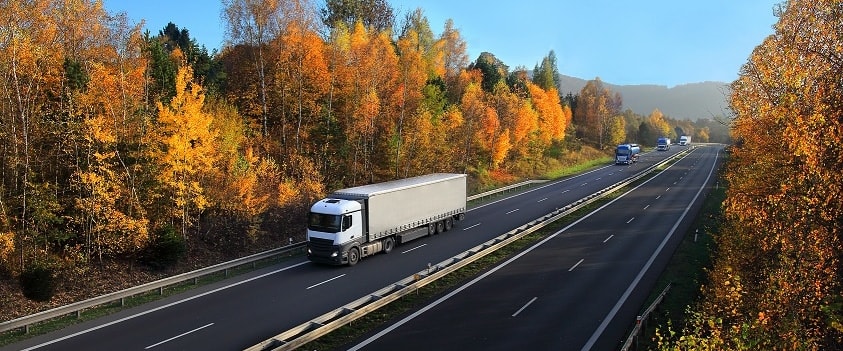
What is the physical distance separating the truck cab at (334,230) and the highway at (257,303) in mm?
745

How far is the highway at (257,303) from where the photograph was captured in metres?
16.9

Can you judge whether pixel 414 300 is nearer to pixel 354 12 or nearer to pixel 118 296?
pixel 118 296

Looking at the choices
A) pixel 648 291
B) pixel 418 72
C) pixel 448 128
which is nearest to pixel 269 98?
pixel 418 72

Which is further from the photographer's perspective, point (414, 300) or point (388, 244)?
point (388, 244)

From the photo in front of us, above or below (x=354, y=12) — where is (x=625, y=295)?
below

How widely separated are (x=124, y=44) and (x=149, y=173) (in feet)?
32.6

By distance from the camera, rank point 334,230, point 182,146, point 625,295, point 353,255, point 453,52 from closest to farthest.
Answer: point 625,295, point 334,230, point 182,146, point 353,255, point 453,52

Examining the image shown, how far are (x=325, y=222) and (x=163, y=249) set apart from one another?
8343 millimetres

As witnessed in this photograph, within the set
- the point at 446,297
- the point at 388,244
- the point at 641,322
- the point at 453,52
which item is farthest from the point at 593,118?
the point at 641,322

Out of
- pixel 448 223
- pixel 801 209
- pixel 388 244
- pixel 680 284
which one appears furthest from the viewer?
pixel 448 223

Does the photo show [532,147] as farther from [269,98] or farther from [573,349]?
[573,349]

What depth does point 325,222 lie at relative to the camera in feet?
86.0

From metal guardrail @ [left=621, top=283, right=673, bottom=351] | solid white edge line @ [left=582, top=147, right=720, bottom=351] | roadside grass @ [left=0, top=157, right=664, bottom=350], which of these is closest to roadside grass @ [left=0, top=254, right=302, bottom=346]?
roadside grass @ [left=0, top=157, right=664, bottom=350]

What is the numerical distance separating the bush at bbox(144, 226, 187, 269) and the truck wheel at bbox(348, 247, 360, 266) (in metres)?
A: 8.87
